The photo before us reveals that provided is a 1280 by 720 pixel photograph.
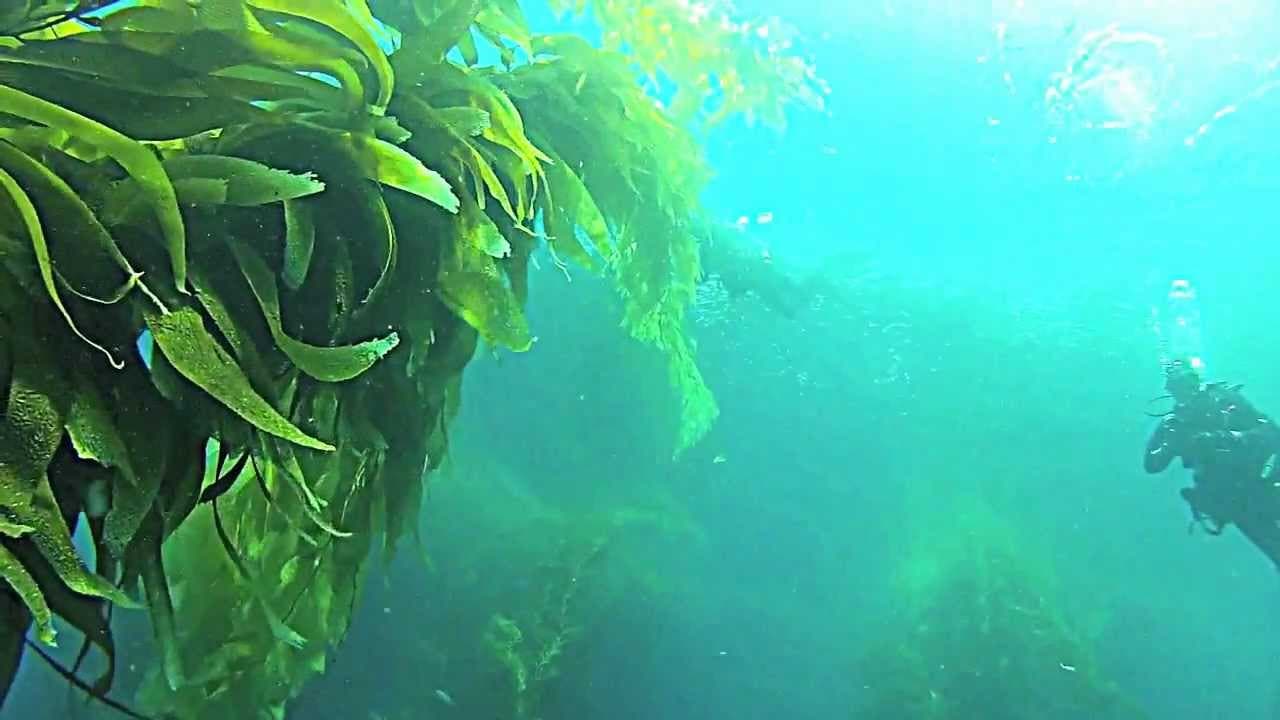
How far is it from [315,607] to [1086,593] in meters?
22.4

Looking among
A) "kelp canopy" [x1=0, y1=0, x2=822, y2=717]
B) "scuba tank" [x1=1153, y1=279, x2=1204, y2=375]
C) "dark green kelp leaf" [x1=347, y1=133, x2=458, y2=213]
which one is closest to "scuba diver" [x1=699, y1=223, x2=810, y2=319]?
"kelp canopy" [x1=0, y1=0, x2=822, y2=717]

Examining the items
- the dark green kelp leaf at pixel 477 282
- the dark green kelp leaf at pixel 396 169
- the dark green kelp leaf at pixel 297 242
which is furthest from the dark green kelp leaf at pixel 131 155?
the dark green kelp leaf at pixel 477 282

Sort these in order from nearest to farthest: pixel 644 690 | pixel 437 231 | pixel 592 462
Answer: pixel 437 231 → pixel 644 690 → pixel 592 462

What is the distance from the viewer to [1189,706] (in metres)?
20.6

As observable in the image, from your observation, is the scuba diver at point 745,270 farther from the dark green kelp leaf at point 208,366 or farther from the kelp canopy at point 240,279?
the dark green kelp leaf at point 208,366

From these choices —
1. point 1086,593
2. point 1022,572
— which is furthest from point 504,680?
point 1086,593

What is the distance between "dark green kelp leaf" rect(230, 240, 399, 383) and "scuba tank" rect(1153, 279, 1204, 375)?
20.9 m

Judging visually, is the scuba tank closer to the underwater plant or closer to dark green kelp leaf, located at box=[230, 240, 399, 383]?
the underwater plant

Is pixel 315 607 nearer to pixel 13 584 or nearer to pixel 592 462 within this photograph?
pixel 13 584

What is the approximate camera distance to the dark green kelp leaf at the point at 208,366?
3.06 ft

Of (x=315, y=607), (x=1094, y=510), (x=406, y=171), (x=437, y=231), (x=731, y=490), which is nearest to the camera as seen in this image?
(x=406, y=171)

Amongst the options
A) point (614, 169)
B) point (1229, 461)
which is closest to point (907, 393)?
point (1229, 461)

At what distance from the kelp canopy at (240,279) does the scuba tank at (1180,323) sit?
20584 millimetres

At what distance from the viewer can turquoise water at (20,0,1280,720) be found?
12.3 meters
